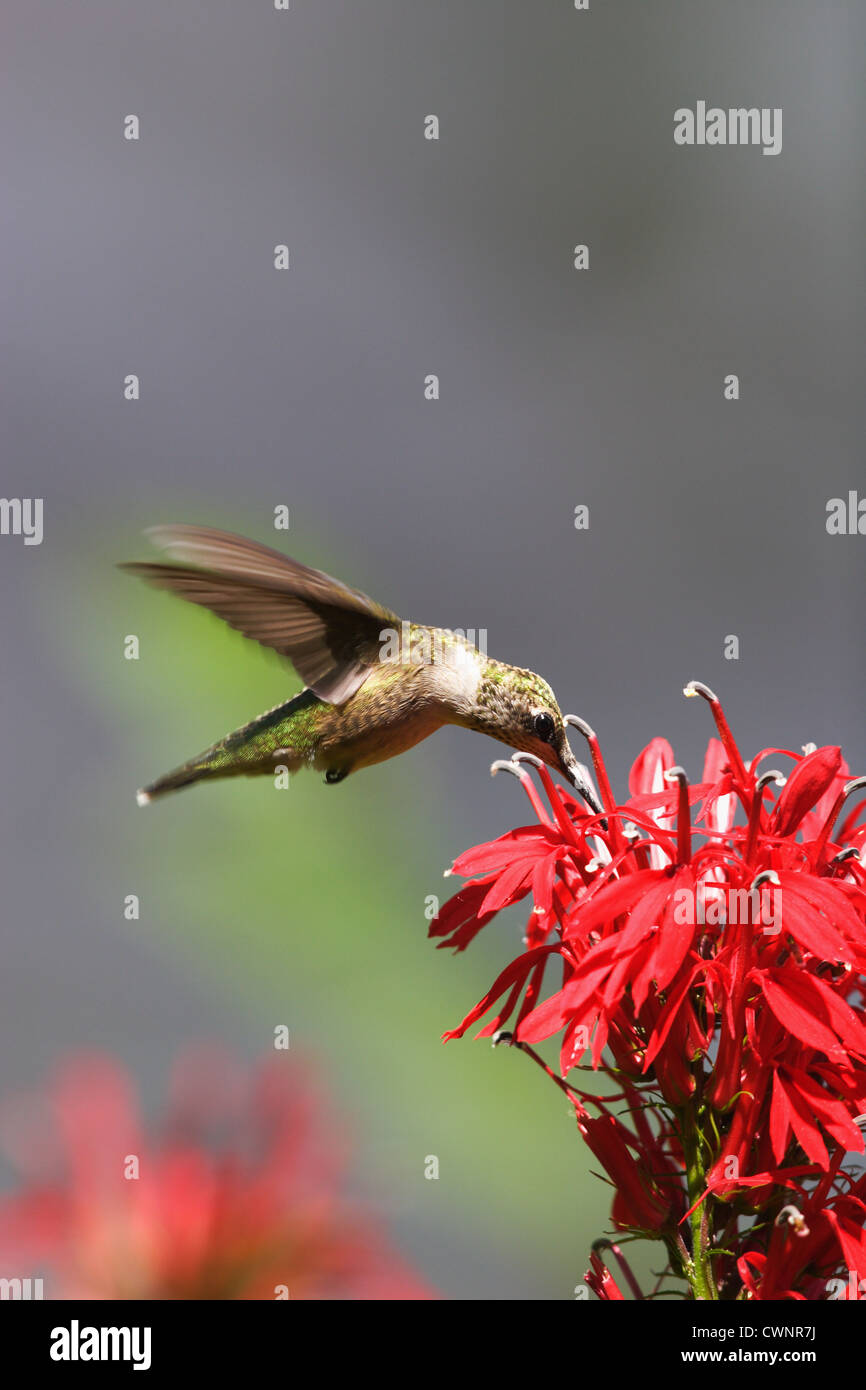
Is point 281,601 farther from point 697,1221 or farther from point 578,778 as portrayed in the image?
point 697,1221

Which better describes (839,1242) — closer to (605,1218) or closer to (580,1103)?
(580,1103)

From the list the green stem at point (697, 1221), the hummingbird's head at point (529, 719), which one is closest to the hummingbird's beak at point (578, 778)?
the hummingbird's head at point (529, 719)

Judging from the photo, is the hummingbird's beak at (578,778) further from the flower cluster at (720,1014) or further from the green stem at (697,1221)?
the green stem at (697,1221)

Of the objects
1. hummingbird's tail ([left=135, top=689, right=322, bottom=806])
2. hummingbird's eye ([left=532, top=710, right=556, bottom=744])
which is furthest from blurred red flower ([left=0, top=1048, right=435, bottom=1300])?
hummingbird's eye ([left=532, top=710, right=556, bottom=744])

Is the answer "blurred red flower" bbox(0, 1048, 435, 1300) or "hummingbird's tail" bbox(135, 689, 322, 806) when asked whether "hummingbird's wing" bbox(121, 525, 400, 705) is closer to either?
"hummingbird's tail" bbox(135, 689, 322, 806)

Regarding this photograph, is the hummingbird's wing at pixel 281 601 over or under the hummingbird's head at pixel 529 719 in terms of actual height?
over

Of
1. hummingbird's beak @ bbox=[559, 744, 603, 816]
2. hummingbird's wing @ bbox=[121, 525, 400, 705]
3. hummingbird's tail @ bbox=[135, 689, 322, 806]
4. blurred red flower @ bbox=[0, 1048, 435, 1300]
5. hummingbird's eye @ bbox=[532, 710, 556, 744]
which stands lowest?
blurred red flower @ bbox=[0, 1048, 435, 1300]
